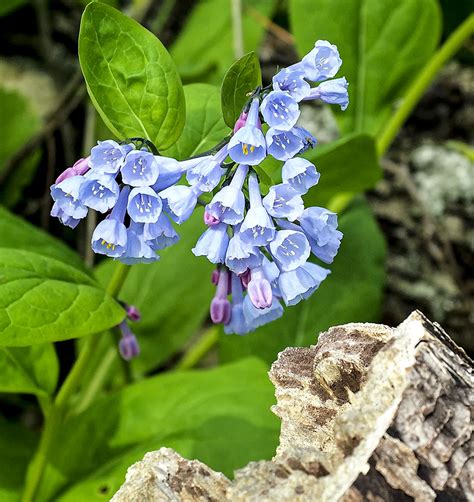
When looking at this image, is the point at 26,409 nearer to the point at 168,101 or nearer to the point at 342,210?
the point at 342,210

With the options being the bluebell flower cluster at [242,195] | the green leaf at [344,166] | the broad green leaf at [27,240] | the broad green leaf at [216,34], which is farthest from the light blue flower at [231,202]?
the broad green leaf at [216,34]

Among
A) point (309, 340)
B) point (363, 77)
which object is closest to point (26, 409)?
point (309, 340)

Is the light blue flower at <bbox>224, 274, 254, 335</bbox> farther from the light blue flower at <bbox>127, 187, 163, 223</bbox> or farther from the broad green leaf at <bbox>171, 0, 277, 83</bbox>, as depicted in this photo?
the broad green leaf at <bbox>171, 0, 277, 83</bbox>

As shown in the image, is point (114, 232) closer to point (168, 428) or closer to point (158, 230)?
point (158, 230)

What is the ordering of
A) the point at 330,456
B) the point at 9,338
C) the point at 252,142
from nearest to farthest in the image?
1. the point at 330,456
2. the point at 252,142
3. the point at 9,338

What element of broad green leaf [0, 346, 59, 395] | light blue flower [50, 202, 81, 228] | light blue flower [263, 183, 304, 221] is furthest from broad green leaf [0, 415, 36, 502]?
light blue flower [263, 183, 304, 221]

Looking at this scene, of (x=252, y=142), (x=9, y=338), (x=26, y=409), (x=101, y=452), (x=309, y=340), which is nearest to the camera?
(x=252, y=142)

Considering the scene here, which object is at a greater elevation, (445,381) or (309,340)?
(445,381)

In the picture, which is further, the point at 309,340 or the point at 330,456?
the point at 309,340
